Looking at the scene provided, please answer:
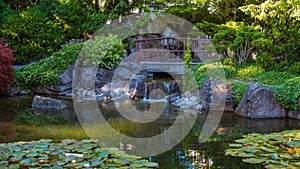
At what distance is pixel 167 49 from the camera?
1414 centimetres

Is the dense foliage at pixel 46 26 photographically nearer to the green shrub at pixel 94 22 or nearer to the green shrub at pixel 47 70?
the green shrub at pixel 94 22

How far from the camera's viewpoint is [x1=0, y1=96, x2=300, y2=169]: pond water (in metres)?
5.27

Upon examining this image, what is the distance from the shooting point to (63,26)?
17.0 metres

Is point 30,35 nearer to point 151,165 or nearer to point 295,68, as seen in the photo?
point 295,68

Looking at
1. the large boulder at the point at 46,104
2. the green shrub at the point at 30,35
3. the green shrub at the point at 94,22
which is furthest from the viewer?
the green shrub at the point at 94,22

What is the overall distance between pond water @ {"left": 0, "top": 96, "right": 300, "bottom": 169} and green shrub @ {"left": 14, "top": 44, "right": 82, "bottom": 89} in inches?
92.4

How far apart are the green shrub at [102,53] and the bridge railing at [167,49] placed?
78 centimetres

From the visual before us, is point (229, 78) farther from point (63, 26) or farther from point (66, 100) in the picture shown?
point (63, 26)

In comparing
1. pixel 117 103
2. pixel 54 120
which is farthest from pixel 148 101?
pixel 54 120

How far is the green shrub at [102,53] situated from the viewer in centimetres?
1273

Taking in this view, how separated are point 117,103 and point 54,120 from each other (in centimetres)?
267

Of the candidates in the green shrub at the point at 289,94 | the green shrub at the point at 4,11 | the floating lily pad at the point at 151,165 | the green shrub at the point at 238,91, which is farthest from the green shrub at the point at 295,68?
the green shrub at the point at 4,11

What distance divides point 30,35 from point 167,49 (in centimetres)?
615

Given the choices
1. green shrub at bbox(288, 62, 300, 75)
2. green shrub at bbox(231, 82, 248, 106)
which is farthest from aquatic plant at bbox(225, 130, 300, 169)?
green shrub at bbox(288, 62, 300, 75)
